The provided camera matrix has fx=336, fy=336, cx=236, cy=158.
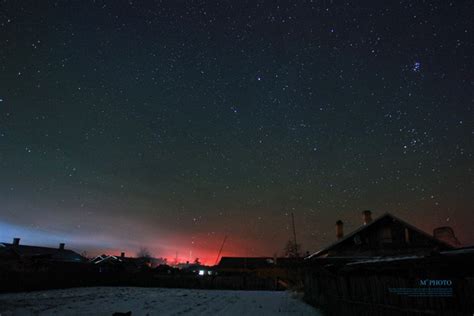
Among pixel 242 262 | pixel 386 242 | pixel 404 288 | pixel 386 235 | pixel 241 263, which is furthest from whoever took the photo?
pixel 242 262

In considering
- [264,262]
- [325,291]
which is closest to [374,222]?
[325,291]

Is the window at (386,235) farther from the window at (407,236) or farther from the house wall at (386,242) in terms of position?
the window at (407,236)

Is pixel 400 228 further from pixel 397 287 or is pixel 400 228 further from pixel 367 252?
pixel 397 287

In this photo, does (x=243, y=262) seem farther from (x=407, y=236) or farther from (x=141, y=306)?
(x=141, y=306)

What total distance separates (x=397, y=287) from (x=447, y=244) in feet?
52.9

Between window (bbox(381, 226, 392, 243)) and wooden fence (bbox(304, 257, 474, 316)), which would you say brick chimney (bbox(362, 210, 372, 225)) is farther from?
wooden fence (bbox(304, 257, 474, 316))

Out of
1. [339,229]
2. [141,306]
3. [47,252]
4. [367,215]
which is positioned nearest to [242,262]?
[47,252]

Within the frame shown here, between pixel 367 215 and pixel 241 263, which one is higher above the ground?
pixel 367 215

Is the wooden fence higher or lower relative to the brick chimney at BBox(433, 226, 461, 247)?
lower

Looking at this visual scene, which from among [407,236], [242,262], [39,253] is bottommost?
[242,262]

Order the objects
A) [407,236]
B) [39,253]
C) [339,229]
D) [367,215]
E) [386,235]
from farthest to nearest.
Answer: [39,253] → [339,229] → [367,215] → [386,235] → [407,236]

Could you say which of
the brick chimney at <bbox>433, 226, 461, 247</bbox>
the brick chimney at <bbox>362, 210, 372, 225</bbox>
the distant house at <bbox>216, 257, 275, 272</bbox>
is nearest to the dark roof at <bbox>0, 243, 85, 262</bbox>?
the distant house at <bbox>216, 257, 275, 272</bbox>

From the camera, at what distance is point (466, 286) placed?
7.57 m

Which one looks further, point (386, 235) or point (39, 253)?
point (39, 253)
